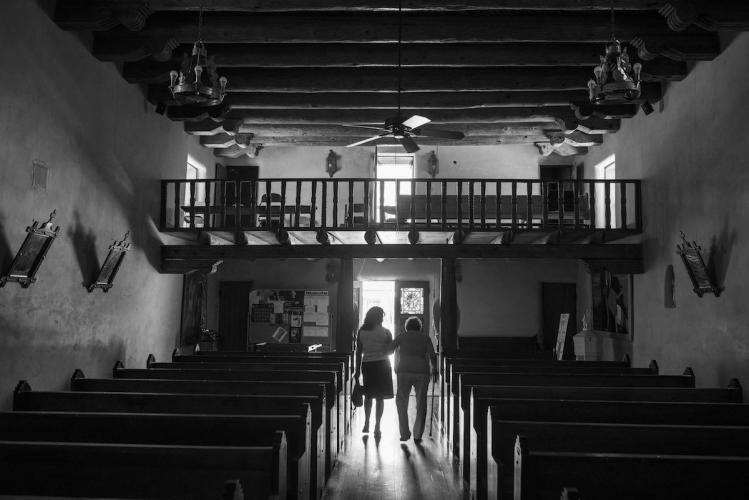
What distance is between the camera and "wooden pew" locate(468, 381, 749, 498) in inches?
210

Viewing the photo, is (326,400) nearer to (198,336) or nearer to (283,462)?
(283,462)

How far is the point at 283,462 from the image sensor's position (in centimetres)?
374

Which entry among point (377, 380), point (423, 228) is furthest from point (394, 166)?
point (377, 380)

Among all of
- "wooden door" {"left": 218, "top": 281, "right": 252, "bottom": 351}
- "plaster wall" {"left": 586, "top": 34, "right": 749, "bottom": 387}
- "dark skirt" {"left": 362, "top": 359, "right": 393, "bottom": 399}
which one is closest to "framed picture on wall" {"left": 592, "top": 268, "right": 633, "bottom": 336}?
"plaster wall" {"left": 586, "top": 34, "right": 749, "bottom": 387}

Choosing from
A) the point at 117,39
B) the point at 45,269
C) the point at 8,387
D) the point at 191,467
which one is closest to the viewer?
the point at 191,467

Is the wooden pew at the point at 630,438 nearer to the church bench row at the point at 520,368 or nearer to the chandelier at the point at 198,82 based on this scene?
the church bench row at the point at 520,368

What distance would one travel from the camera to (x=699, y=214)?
27.4ft

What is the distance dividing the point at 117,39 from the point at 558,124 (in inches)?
306

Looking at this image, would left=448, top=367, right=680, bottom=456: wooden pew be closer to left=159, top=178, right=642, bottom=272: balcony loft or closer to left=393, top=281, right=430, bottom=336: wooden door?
left=159, top=178, right=642, bottom=272: balcony loft

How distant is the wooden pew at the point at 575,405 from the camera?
534 centimetres

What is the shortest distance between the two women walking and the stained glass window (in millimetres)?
8136

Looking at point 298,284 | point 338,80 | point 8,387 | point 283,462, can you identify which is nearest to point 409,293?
point 298,284

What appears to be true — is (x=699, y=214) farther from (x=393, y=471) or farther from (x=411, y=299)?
(x=411, y=299)

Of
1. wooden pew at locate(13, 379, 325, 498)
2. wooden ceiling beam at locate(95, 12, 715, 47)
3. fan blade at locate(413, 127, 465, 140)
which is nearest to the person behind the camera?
wooden pew at locate(13, 379, 325, 498)
